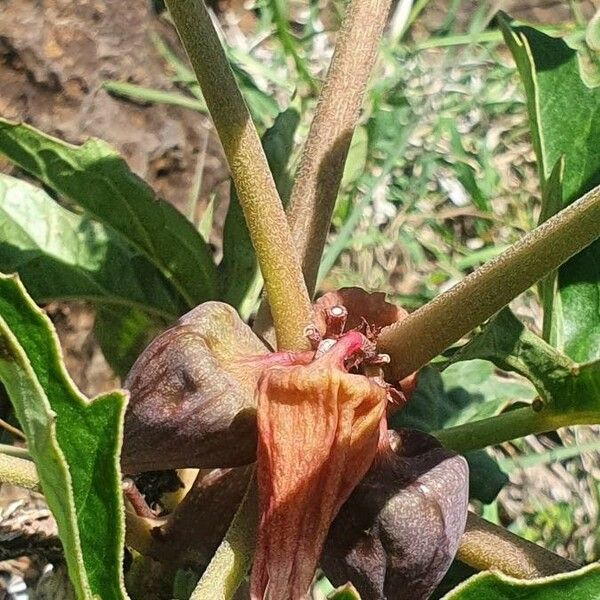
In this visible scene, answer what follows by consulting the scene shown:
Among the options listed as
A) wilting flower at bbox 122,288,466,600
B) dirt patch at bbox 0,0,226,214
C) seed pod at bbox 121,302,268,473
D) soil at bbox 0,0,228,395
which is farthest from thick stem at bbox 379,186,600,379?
dirt patch at bbox 0,0,226,214

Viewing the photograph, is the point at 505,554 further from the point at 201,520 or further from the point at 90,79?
the point at 90,79

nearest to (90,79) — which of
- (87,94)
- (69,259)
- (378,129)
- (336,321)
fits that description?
(87,94)

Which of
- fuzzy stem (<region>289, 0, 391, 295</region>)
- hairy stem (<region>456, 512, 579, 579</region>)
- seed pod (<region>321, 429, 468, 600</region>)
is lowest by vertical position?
hairy stem (<region>456, 512, 579, 579</region>)

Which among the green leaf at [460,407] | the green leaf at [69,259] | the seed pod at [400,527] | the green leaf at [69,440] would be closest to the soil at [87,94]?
the green leaf at [69,259]

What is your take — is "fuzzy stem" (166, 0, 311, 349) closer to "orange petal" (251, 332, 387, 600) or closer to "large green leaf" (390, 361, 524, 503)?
"orange petal" (251, 332, 387, 600)

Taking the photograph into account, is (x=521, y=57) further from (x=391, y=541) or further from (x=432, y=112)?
(x=432, y=112)

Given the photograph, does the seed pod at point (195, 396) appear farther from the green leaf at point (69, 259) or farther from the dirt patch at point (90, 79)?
the dirt patch at point (90, 79)
